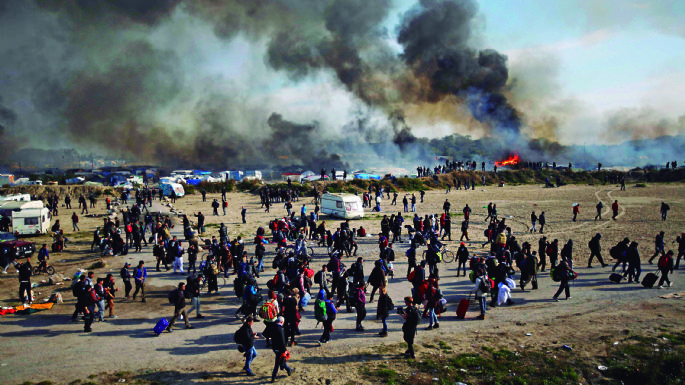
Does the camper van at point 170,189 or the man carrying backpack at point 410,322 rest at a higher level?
the camper van at point 170,189

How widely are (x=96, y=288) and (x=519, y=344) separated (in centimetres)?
1047

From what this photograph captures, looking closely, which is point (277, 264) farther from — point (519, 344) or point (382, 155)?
point (382, 155)

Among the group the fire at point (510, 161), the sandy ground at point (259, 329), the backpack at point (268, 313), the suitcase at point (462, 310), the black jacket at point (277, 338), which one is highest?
the fire at point (510, 161)

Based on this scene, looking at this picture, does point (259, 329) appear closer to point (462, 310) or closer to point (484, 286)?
point (462, 310)

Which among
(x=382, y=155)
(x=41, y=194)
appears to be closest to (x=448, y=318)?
(x=41, y=194)

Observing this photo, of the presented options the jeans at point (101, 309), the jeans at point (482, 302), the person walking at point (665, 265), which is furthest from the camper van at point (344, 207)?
the jeans at point (101, 309)

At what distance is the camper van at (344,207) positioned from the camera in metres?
28.9

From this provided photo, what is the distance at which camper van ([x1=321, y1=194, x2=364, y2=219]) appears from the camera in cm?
2888

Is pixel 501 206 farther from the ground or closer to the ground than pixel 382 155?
closer to the ground

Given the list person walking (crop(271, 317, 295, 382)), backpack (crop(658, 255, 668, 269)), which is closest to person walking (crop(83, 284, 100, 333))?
person walking (crop(271, 317, 295, 382))

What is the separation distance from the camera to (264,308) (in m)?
7.64

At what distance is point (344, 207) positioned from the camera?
94.5 ft

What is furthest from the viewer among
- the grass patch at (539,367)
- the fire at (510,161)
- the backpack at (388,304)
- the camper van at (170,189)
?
the fire at (510,161)

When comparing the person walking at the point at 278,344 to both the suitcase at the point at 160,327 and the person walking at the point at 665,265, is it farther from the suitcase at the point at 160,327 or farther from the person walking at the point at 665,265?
the person walking at the point at 665,265
